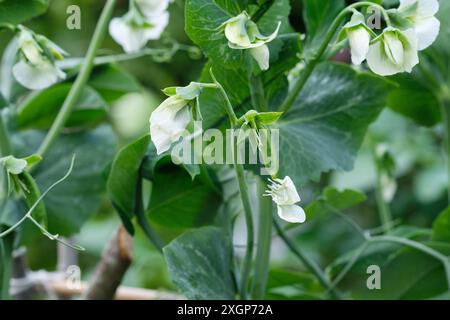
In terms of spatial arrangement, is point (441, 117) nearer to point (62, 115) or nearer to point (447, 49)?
point (447, 49)

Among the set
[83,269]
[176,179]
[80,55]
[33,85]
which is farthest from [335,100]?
[80,55]

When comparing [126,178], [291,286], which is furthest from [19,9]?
[291,286]

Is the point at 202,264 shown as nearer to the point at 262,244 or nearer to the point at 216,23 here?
the point at 262,244

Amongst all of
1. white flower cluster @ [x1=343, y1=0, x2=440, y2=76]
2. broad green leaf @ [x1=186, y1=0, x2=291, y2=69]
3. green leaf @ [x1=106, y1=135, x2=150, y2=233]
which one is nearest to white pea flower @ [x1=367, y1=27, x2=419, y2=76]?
white flower cluster @ [x1=343, y1=0, x2=440, y2=76]

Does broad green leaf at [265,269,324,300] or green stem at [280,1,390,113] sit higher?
green stem at [280,1,390,113]

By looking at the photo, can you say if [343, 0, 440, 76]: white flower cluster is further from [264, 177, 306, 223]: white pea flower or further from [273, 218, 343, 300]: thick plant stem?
[273, 218, 343, 300]: thick plant stem
